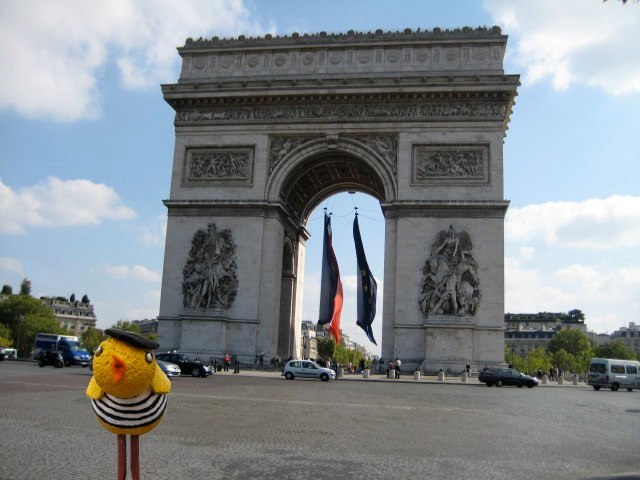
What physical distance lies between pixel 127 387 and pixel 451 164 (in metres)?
30.2

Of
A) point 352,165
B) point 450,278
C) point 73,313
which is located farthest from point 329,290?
point 73,313

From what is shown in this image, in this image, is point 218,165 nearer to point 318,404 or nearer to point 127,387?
point 318,404

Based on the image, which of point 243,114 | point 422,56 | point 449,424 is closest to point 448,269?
point 422,56

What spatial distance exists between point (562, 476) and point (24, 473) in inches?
225

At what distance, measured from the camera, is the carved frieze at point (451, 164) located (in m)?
32.0

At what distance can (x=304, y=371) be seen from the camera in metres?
28.6

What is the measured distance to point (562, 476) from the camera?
23.4 ft

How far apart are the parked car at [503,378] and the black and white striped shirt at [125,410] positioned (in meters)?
25.1

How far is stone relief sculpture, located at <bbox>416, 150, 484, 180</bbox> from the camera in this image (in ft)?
105

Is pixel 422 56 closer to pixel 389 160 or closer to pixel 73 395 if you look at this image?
pixel 389 160

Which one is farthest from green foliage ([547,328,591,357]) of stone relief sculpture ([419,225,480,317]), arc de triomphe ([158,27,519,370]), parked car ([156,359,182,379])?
parked car ([156,359,182,379])

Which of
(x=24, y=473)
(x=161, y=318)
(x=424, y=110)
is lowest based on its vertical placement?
(x=24, y=473)

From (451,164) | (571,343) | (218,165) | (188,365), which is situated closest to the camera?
(188,365)

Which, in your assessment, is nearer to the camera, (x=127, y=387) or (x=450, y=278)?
(x=127, y=387)
